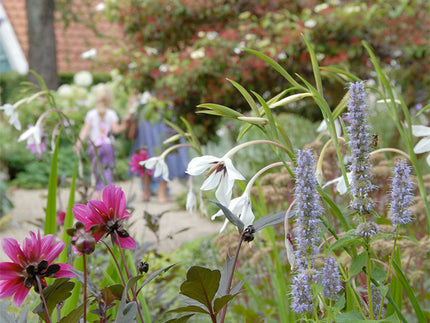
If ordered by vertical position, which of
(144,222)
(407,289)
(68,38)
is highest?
(407,289)

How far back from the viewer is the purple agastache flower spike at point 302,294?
40.1 inches

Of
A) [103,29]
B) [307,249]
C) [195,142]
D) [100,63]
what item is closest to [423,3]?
[100,63]

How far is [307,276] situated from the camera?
3.32 ft

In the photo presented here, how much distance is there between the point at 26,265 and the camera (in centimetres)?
98

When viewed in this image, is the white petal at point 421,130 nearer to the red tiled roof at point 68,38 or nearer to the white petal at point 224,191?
the white petal at point 224,191

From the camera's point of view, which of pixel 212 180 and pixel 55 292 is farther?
pixel 212 180

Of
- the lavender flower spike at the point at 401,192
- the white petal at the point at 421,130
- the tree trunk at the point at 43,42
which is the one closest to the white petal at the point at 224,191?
the lavender flower spike at the point at 401,192

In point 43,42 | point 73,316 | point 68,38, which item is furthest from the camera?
point 68,38

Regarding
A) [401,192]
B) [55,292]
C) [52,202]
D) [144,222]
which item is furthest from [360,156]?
[144,222]

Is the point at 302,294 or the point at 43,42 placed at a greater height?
the point at 302,294

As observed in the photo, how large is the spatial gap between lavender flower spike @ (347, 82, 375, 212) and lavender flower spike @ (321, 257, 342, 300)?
0.18 metres

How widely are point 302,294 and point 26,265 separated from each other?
44 cm

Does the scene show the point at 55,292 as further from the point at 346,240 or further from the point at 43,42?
the point at 43,42

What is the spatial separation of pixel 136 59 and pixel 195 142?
5059 millimetres
